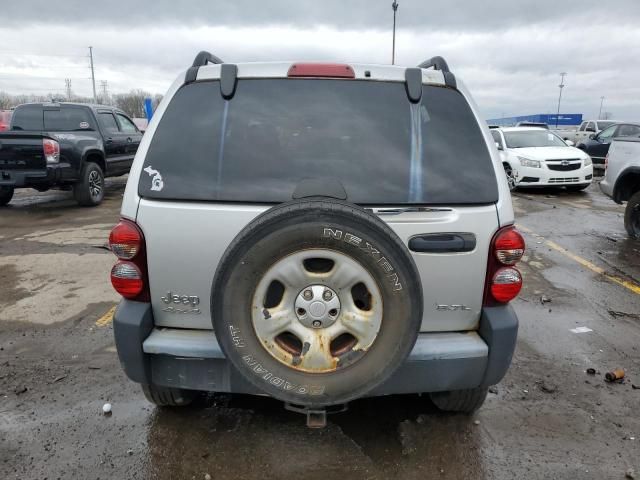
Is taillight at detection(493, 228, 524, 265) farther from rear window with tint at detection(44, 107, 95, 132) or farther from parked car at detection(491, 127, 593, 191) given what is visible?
parked car at detection(491, 127, 593, 191)

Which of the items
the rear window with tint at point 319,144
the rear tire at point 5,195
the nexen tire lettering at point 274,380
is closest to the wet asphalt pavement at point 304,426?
the nexen tire lettering at point 274,380

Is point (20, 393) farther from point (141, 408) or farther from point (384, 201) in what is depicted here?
point (384, 201)

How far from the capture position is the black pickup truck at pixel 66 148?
8.26 m

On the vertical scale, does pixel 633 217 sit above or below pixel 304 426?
above

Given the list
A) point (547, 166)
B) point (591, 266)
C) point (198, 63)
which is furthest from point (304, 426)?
point (547, 166)

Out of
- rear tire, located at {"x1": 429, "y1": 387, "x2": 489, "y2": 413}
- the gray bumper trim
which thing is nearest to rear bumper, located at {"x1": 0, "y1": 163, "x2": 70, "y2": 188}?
the gray bumper trim

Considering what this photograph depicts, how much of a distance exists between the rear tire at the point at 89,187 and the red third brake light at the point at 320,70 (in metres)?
8.09

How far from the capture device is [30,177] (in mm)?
8281

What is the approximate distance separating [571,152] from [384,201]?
37.9 feet

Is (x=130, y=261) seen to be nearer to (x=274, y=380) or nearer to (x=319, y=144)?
(x=274, y=380)

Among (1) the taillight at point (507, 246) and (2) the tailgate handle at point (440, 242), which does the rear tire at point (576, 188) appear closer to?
(1) the taillight at point (507, 246)

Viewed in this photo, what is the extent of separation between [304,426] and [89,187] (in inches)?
323

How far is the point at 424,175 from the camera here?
225cm

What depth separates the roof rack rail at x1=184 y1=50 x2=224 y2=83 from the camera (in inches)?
95.2
